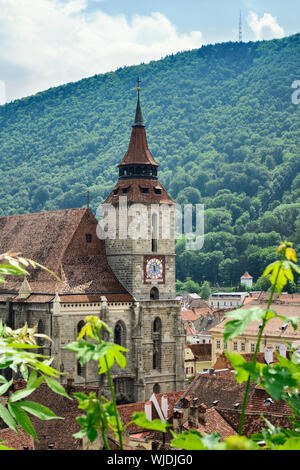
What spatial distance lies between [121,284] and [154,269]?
8.03 feet

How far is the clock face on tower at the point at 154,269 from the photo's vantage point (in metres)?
48.8

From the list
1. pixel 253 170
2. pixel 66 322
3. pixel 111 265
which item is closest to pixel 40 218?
pixel 111 265

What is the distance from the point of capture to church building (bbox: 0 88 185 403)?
4534 cm

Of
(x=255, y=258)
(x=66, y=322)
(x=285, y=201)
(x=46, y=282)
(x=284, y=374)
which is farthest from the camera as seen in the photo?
(x=285, y=201)

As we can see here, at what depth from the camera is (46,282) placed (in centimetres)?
4728

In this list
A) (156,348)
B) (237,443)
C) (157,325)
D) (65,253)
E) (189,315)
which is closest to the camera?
(237,443)

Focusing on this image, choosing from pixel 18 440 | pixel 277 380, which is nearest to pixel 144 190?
pixel 18 440

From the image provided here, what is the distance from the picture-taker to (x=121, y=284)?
4844 centimetres

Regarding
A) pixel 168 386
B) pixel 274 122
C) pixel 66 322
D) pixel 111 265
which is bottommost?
pixel 168 386

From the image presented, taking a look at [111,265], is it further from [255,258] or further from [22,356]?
[255,258]

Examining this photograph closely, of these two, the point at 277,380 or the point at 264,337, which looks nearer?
the point at 277,380

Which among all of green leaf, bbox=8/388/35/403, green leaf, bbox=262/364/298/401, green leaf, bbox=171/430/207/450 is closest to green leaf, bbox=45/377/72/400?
green leaf, bbox=8/388/35/403

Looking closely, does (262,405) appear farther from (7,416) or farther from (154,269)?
(7,416)
